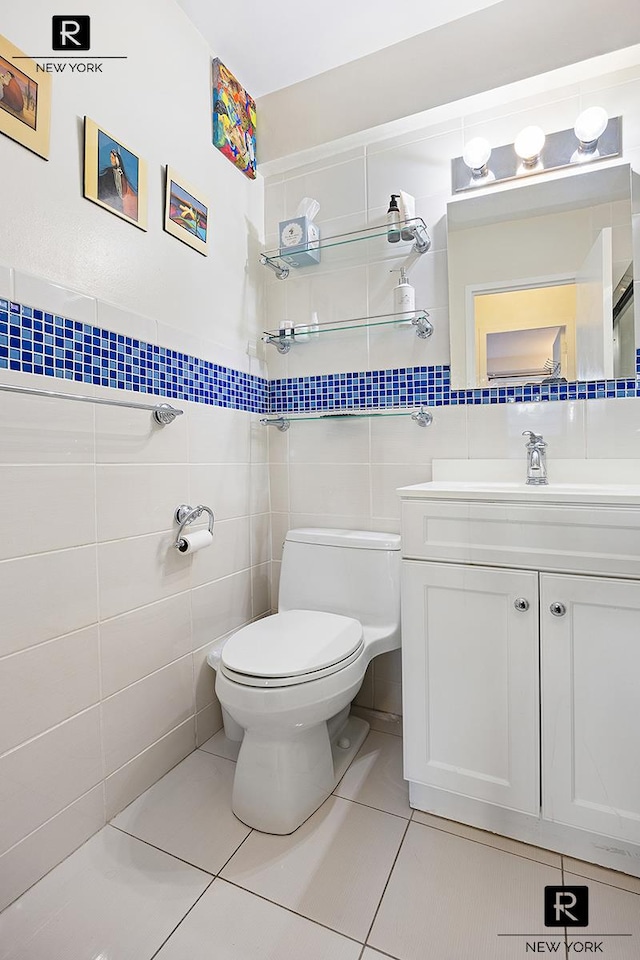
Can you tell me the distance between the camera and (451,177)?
64.3 inches

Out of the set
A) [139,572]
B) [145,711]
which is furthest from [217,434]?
[145,711]

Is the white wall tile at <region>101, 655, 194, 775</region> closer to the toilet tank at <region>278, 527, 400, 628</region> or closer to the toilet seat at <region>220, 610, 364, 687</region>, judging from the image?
the toilet seat at <region>220, 610, 364, 687</region>

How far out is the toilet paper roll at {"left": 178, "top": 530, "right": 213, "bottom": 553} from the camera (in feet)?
4.72

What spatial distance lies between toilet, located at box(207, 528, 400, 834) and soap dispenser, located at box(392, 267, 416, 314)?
796mm

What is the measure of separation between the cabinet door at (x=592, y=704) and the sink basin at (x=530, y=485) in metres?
0.19

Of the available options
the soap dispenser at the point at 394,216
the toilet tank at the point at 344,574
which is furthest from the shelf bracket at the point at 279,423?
the soap dispenser at the point at 394,216

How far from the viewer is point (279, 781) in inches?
49.0

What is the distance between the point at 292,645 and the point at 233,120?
6.11 feet

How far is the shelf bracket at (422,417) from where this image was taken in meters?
1.66

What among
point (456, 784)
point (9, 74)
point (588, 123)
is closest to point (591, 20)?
point (588, 123)

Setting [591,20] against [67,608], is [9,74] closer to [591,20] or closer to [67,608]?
[67,608]

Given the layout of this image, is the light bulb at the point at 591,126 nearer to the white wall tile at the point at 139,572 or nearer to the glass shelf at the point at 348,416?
the glass shelf at the point at 348,416

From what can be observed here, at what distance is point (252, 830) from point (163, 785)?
325 millimetres

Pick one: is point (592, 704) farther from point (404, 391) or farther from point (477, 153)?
point (477, 153)
